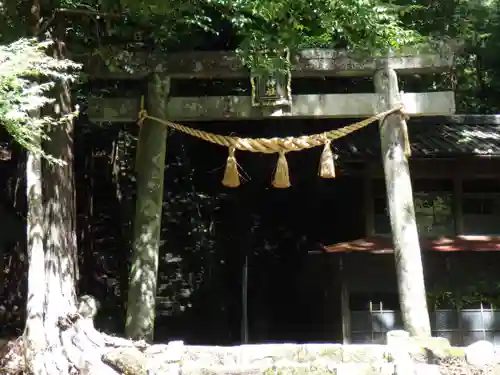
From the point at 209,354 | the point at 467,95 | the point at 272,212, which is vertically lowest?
the point at 209,354

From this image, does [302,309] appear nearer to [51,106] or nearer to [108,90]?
[108,90]

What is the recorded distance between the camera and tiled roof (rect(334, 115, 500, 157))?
8.73m

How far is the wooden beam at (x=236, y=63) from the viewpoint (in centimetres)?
714

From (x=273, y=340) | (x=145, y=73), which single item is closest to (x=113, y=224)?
(x=273, y=340)

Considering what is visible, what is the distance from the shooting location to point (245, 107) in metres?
7.22

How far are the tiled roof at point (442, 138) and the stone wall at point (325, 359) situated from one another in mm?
3575

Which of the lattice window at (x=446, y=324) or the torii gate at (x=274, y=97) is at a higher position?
the torii gate at (x=274, y=97)

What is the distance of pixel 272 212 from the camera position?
10883 mm

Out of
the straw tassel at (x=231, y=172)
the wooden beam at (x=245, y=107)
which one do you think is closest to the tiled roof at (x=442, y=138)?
the wooden beam at (x=245, y=107)

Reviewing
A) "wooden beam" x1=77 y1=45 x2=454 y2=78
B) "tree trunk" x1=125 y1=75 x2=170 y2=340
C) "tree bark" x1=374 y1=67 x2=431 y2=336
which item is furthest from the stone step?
"wooden beam" x1=77 y1=45 x2=454 y2=78

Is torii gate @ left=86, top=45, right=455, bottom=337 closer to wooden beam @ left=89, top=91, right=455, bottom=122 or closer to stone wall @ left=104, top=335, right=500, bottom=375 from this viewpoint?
wooden beam @ left=89, top=91, right=455, bottom=122

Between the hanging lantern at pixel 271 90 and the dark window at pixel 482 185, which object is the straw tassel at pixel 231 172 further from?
the dark window at pixel 482 185

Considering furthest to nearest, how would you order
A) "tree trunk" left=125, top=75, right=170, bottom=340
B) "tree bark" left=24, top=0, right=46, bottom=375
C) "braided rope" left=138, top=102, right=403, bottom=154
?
1. "braided rope" left=138, top=102, right=403, bottom=154
2. "tree trunk" left=125, top=75, right=170, bottom=340
3. "tree bark" left=24, top=0, right=46, bottom=375

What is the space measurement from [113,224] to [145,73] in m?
4.31
